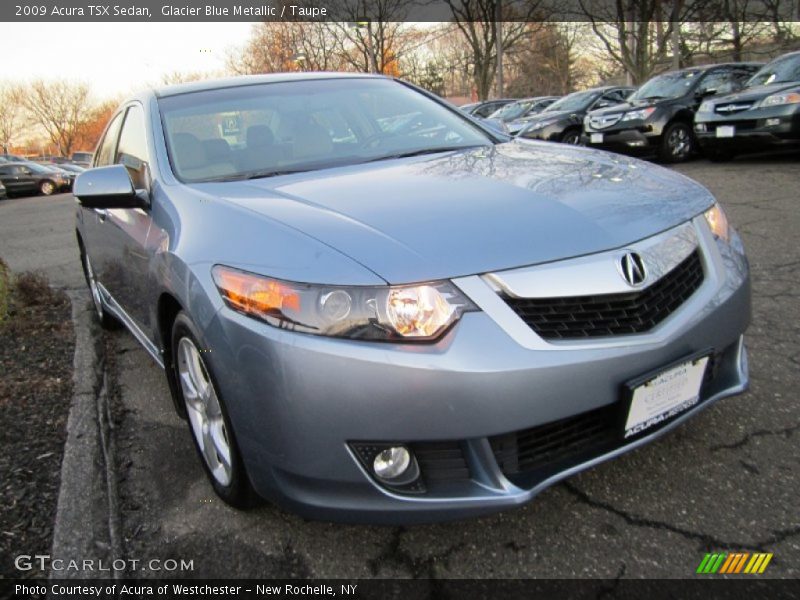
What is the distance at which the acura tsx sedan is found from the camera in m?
1.64

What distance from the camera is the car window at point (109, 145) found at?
3.84 m

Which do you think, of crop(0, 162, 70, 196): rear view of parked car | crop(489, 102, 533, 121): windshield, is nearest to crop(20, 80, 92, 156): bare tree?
crop(0, 162, 70, 196): rear view of parked car

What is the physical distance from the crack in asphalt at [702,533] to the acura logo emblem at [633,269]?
74cm

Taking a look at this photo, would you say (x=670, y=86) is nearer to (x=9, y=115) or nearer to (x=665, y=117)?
(x=665, y=117)

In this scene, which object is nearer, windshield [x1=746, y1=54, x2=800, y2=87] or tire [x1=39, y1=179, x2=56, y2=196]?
windshield [x1=746, y1=54, x2=800, y2=87]

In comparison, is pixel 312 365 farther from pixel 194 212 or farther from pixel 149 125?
pixel 149 125

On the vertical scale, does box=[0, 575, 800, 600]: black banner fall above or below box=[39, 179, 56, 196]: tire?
above

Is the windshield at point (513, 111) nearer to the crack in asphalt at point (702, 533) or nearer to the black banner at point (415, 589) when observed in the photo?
the crack in asphalt at point (702, 533)

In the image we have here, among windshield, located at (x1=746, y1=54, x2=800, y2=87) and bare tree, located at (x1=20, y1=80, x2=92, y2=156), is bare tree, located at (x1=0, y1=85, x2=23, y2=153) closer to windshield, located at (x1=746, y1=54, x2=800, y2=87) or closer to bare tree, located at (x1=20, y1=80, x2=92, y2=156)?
bare tree, located at (x1=20, y1=80, x2=92, y2=156)

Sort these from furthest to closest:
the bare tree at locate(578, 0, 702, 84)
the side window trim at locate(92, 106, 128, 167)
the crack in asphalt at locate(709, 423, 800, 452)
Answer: the bare tree at locate(578, 0, 702, 84), the side window trim at locate(92, 106, 128, 167), the crack in asphalt at locate(709, 423, 800, 452)

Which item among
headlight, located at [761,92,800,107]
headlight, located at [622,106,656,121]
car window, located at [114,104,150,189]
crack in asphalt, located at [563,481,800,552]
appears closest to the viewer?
crack in asphalt, located at [563,481,800,552]

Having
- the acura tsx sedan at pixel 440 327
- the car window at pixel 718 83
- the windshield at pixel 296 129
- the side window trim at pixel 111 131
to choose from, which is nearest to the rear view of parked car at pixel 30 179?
the side window trim at pixel 111 131

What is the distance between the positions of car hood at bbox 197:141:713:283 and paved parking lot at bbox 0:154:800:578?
0.84 meters

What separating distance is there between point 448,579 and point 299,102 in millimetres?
2235
